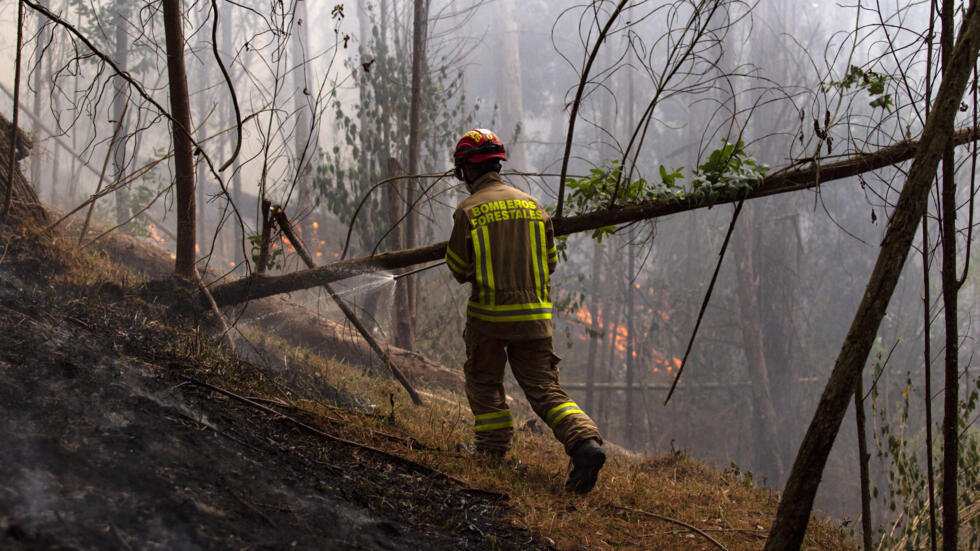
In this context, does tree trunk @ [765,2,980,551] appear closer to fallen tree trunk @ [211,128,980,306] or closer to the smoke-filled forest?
the smoke-filled forest

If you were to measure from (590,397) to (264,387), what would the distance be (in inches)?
443

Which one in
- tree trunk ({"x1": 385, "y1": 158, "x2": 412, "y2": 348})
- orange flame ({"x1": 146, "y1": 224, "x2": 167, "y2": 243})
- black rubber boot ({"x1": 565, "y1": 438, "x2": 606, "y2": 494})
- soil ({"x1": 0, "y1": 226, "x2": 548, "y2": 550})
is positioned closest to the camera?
soil ({"x1": 0, "y1": 226, "x2": 548, "y2": 550})

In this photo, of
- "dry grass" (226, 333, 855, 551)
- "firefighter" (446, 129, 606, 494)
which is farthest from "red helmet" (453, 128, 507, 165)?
"dry grass" (226, 333, 855, 551)

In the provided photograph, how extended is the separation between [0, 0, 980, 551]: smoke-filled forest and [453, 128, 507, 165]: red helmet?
0.50m

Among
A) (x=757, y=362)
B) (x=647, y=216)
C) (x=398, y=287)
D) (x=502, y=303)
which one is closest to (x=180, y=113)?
(x=502, y=303)

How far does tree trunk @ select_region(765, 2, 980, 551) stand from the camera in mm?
2264

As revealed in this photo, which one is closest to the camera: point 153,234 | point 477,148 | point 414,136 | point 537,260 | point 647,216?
point 537,260

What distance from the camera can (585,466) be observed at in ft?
11.6

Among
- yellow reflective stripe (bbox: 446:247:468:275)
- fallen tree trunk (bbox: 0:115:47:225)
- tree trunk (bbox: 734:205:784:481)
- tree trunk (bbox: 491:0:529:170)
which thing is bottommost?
tree trunk (bbox: 734:205:784:481)

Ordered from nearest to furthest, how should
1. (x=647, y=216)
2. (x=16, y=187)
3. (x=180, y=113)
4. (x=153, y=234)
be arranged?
(x=647, y=216) → (x=180, y=113) → (x=16, y=187) → (x=153, y=234)

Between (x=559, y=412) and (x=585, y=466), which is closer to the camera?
(x=585, y=466)

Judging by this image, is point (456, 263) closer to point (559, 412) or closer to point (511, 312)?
point (511, 312)

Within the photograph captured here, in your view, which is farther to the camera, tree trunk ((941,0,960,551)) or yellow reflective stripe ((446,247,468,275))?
yellow reflective stripe ((446,247,468,275))

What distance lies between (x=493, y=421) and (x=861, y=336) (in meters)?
2.27
